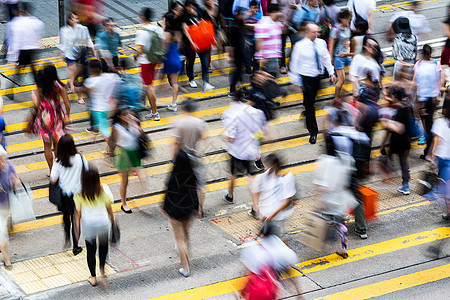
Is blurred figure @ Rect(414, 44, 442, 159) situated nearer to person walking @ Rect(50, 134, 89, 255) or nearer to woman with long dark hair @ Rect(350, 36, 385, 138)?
woman with long dark hair @ Rect(350, 36, 385, 138)

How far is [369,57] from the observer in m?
11.8

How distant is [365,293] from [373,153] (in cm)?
416

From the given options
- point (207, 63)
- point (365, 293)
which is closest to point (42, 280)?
point (365, 293)

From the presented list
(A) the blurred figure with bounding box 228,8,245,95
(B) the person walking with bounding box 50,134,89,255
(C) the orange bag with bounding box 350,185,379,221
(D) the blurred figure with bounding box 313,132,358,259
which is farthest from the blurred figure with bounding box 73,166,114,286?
(A) the blurred figure with bounding box 228,8,245,95

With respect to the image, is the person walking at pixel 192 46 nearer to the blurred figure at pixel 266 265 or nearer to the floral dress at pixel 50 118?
the floral dress at pixel 50 118

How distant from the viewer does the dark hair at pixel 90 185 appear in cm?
815

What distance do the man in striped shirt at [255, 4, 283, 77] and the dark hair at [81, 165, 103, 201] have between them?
590cm

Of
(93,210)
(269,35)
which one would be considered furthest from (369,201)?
(269,35)

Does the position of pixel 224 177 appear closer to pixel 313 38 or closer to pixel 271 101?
pixel 271 101

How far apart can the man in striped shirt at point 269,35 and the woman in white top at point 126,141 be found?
13.0 feet

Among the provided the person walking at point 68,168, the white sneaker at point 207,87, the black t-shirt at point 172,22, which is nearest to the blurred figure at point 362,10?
the white sneaker at point 207,87

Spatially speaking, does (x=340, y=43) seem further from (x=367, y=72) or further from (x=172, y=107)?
(x=172, y=107)

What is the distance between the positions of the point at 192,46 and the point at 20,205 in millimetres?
5843

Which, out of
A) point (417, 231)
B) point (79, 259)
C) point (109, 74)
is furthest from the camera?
point (109, 74)
